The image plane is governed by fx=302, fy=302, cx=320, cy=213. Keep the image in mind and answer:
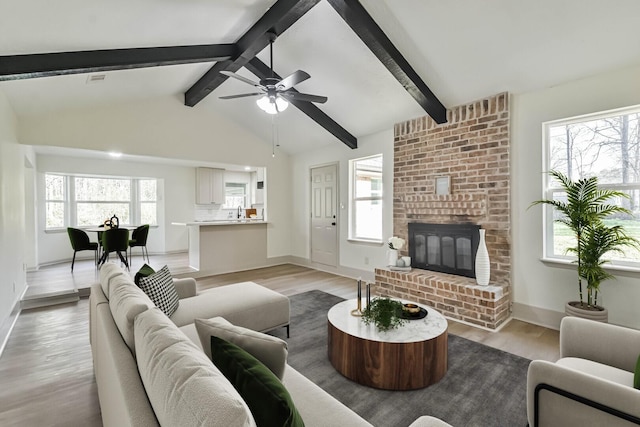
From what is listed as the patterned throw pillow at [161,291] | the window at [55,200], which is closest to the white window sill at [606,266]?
the patterned throw pillow at [161,291]

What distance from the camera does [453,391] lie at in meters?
2.12

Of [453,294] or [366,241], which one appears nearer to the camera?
[453,294]

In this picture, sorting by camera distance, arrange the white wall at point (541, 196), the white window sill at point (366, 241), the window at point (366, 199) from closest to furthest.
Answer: the white wall at point (541, 196) < the white window sill at point (366, 241) < the window at point (366, 199)

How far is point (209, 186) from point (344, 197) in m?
4.14

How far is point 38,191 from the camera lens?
620 centimetres

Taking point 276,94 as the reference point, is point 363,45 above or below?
above

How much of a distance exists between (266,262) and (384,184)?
3148mm

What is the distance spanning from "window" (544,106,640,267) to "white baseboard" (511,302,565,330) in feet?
1.99

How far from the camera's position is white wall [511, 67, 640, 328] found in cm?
285

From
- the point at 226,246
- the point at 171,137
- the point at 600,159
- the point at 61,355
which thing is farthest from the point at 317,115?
the point at 61,355

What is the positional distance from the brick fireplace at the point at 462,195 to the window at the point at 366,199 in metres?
0.64

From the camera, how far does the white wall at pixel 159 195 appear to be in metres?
6.28

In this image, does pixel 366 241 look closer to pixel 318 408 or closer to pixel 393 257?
pixel 393 257

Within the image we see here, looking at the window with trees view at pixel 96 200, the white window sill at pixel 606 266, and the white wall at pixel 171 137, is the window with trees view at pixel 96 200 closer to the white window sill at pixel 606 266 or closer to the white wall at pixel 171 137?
the white wall at pixel 171 137
